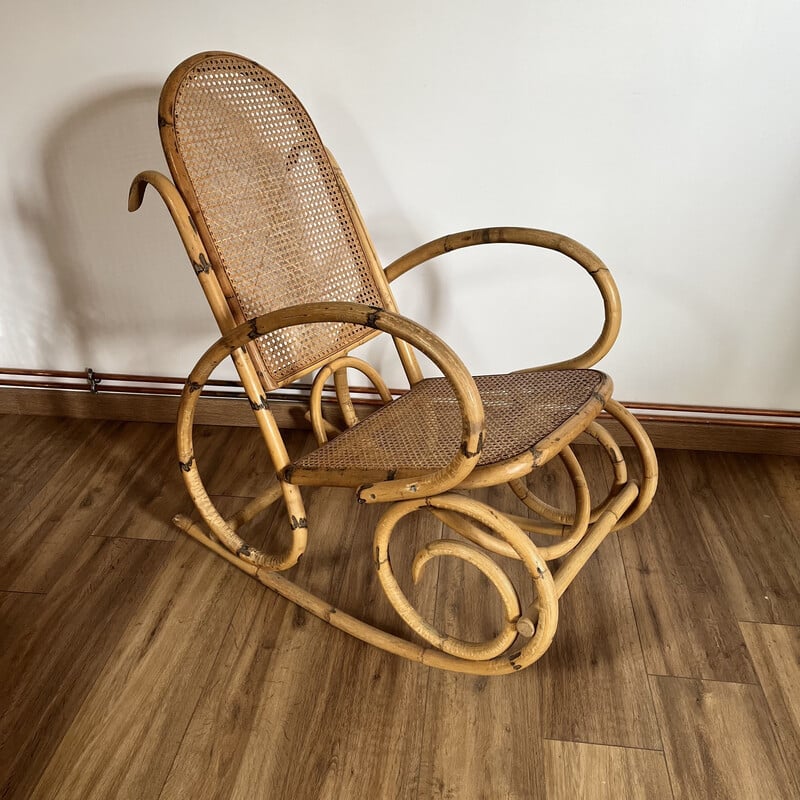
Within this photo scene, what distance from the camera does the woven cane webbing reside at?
1321 millimetres

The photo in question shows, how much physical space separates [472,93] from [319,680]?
123 cm

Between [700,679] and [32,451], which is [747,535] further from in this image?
[32,451]

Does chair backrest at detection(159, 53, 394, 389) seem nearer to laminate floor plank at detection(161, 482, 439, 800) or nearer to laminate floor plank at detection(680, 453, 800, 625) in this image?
laminate floor plank at detection(161, 482, 439, 800)

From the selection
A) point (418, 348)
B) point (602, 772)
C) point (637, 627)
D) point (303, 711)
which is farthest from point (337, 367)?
point (602, 772)

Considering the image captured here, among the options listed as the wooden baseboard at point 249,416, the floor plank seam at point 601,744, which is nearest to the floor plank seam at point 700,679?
the floor plank seam at point 601,744

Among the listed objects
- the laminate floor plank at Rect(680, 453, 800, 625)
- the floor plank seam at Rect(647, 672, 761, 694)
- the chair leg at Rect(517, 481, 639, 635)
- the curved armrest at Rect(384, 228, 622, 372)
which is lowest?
the laminate floor plank at Rect(680, 453, 800, 625)

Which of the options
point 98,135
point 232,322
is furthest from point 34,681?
point 98,135

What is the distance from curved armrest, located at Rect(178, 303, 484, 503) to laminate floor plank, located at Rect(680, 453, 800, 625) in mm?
737

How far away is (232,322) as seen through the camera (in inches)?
55.7

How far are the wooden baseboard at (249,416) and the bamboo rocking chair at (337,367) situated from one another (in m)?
0.47

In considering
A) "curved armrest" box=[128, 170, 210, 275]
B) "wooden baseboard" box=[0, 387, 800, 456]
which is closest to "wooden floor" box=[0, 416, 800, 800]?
"wooden baseboard" box=[0, 387, 800, 456]

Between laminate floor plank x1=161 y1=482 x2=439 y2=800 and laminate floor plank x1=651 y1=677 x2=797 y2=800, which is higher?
laminate floor plank x1=161 y1=482 x2=439 y2=800

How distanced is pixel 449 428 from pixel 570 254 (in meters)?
0.40

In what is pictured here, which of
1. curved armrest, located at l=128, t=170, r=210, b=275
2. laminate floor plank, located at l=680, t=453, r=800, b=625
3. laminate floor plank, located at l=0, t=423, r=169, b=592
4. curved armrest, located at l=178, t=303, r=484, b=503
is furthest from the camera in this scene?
laminate floor plank, located at l=0, t=423, r=169, b=592
